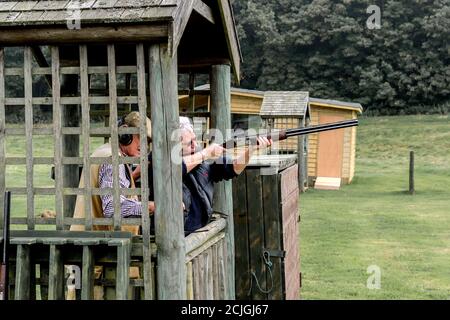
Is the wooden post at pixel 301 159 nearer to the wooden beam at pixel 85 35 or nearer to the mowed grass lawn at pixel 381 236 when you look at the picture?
the mowed grass lawn at pixel 381 236

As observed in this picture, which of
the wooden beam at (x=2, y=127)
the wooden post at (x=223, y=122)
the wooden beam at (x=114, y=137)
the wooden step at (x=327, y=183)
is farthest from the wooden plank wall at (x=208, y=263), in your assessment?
the wooden step at (x=327, y=183)

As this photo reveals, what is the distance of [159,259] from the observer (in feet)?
15.6

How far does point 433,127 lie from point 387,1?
1824cm

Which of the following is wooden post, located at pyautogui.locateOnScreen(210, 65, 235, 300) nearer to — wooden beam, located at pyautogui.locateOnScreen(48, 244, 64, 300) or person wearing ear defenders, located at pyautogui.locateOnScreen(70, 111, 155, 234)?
person wearing ear defenders, located at pyautogui.locateOnScreen(70, 111, 155, 234)

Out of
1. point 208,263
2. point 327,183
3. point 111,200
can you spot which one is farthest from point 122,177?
point 327,183

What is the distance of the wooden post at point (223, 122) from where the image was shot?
20.6 feet

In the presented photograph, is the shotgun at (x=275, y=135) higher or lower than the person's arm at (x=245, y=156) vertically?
higher

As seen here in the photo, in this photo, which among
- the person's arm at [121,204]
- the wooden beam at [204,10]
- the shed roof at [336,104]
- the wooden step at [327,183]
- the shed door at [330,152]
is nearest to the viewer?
the person's arm at [121,204]

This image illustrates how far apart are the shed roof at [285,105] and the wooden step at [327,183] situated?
2824mm

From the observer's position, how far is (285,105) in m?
22.0

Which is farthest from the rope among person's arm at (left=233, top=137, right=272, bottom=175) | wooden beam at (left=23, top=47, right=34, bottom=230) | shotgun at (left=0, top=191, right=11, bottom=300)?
shotgun at (left=0, top=191, right=11, bottom=300)

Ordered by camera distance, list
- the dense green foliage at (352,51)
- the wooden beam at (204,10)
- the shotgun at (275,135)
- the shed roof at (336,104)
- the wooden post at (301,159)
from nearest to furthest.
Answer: the wooden beam at (204,10), the shotgun at (275,135), the wooden post at (301,159), the shed roof at (336,104), the dense green foliage at (352,51)

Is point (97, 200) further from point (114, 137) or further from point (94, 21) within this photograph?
point (94, 21)

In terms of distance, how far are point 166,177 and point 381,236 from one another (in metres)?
10.1
